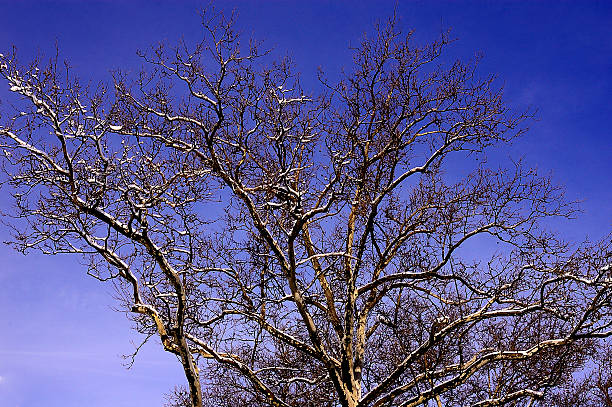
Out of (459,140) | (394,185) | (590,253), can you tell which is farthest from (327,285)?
(590,253)

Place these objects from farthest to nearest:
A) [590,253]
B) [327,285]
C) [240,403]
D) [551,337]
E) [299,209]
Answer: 1. [240,403]
2. [327,285]
3. [551,337]
4. [590,253]
5. [299,209]

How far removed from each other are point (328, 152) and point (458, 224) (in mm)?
3531

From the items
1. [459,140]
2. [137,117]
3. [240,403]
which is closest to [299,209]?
[137,117]

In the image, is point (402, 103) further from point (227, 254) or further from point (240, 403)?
point (240, 403)

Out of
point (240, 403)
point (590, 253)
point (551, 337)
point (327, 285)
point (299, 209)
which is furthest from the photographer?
point (240, 403)

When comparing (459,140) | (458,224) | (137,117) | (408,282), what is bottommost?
(408,282)

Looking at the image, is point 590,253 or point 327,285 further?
point 327,285

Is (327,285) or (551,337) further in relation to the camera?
(327,285)

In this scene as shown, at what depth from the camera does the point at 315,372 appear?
14031 millimetres

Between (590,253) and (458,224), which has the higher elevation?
(458,224)

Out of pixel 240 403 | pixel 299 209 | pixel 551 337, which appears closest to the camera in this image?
pixel 299 209

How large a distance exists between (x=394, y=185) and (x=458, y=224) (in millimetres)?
1822

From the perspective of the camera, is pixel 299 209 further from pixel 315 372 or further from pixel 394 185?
pixel 315 372

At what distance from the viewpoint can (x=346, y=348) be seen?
11.9 m
